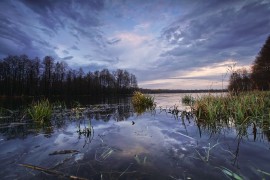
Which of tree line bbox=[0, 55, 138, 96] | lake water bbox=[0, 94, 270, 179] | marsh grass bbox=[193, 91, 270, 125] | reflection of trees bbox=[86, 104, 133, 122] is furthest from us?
tree line bbox=[0, 55, 138, 96]

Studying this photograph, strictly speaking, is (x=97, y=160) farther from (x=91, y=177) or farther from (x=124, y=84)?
(x=124, y=84)

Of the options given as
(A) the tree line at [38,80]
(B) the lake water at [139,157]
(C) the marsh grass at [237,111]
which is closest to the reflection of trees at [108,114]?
(C) the marsh grass at [237,111]

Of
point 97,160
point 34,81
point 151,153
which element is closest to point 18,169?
point 97,160

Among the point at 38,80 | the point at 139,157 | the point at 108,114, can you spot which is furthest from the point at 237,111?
the point at 38,80

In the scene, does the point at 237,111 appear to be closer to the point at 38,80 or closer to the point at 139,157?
the point at 139,157

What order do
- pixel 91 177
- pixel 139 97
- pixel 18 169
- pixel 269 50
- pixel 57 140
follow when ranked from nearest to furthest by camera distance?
pixel 91 177 < pixel 18 169 < pixel 57 140 < pixel 139 97 < pixel 269 50

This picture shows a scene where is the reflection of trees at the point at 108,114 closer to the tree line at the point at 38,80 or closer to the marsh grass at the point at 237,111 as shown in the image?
the marsh grass at the point at 237,111

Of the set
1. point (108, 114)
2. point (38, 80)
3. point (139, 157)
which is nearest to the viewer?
point (139, 157)

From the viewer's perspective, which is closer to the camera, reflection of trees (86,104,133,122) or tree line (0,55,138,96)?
reflection of trees (86,104,133,122)

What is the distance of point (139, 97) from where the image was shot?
16219 millimetres

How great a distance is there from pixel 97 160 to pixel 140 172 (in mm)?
865

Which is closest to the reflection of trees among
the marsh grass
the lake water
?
the marsh grass

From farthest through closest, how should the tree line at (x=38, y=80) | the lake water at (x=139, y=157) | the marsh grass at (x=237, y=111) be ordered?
the tree line at (x=38, y=80) → the marsh grass at (x=237, y=111) → the lake water at (x=139, y=157)

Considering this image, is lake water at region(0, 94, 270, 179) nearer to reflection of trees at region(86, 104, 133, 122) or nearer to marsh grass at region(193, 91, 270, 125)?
marsh grass at region(193, 91, 270, 125)
